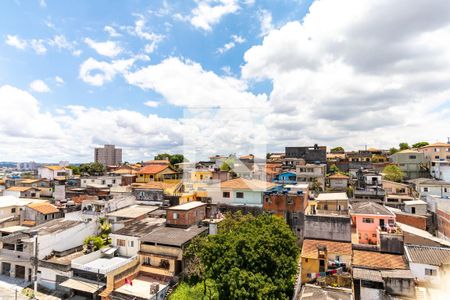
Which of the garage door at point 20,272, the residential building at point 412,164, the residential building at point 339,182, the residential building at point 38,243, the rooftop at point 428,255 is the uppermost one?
the residential building at point 412,164

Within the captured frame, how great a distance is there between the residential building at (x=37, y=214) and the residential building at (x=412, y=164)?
5467 cm

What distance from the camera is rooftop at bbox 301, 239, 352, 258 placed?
1836cm

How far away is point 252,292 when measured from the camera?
1410 centimetres

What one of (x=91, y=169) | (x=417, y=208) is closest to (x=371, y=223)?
(x=417, y=208)

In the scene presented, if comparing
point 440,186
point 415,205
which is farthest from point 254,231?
point 440,186

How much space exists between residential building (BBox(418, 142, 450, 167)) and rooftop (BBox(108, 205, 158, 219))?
47.5 meters

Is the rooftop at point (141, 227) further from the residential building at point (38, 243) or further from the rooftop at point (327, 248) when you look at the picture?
the rooftop at point (327, 248)

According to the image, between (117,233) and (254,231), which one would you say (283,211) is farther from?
(117,233)

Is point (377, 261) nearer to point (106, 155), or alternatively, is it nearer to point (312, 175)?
point (312, 175)

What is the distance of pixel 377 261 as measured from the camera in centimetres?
1791

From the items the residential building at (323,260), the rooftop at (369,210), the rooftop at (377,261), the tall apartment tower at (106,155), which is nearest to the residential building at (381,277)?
the rooftop at (377,261)

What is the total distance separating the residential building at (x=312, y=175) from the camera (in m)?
41.5

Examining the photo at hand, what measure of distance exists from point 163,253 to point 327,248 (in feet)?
40.5

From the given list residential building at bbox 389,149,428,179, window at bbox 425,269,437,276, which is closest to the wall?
window at bbox 425,269,437,276
